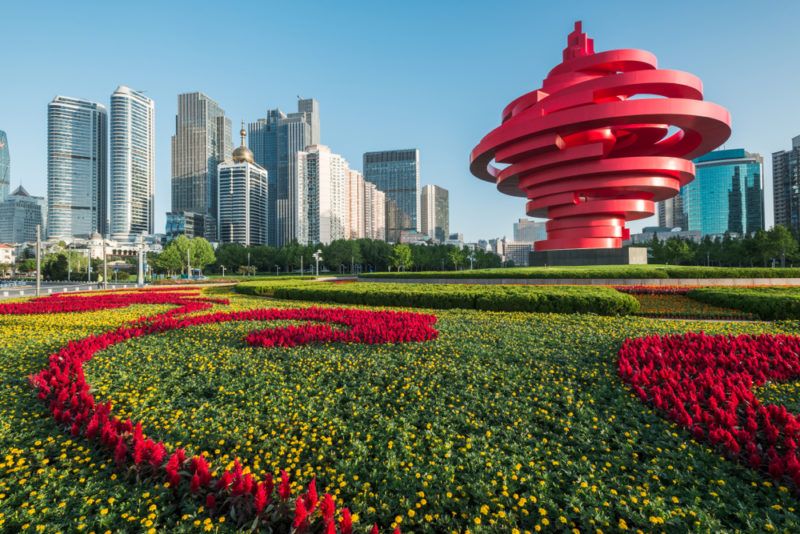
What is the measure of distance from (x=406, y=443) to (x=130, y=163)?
190m

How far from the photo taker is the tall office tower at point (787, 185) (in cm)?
10025

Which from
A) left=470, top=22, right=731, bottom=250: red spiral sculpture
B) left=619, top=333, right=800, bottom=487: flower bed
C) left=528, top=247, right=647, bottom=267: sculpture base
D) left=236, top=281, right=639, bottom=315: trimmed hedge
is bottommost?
left=619, top=333, right=800, bottom=487: flower bed

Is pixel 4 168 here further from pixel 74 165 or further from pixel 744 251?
pixel 744 251

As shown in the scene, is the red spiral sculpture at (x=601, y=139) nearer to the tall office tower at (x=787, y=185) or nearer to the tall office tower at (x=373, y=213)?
the tall office tower at (x=787, y=185)

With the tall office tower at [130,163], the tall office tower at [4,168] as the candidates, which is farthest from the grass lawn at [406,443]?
the tall office tower at [4,168]

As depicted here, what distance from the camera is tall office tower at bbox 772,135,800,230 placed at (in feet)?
329

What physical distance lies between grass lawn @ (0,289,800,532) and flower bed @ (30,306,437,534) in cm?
12

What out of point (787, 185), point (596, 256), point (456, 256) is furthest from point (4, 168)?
point (787, 185)

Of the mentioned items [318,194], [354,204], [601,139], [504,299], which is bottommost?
[504,299]

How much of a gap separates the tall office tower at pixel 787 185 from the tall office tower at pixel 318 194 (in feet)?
442

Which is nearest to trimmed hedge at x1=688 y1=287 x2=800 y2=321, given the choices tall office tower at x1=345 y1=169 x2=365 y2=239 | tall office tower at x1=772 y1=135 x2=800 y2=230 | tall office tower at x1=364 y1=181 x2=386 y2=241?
tall office tower at x1=772 y1=135 x2=800 y2=230

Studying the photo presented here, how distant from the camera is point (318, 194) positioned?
443 feet

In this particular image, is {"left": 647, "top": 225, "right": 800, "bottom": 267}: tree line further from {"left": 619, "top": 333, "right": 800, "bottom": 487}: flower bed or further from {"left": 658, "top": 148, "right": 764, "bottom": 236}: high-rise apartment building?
{"left": 658, "top": 148, "right": 764, "bottom": 236}: high-rise apartment building

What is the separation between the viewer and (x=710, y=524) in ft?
8.25
